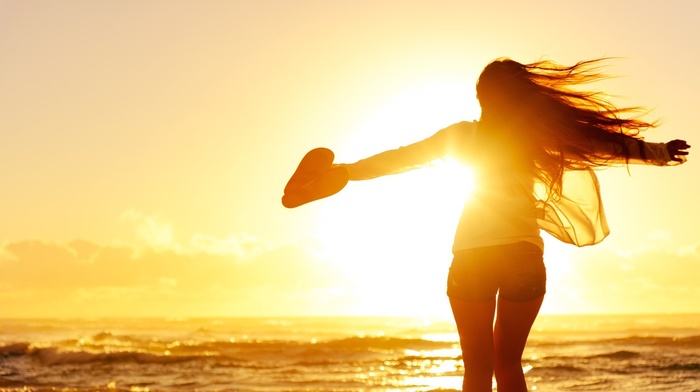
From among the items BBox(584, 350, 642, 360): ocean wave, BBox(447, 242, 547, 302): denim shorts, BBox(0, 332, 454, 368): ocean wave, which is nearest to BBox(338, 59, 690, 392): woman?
BBox(447, 242, 547, 302): denim shorts

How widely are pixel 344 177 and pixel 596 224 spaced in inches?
53.5

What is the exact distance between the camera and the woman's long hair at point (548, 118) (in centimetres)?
362

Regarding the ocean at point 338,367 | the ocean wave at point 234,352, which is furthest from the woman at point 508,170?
the ocean wave at point 234,352

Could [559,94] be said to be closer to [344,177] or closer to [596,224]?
[596,224]

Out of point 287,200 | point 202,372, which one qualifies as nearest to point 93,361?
point 202,372

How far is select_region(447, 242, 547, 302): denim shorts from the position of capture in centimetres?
352

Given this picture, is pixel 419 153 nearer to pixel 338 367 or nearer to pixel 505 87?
pixel 505 87

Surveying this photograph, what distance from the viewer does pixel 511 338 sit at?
3705 mm

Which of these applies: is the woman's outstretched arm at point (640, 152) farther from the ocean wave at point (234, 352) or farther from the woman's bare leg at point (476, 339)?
the ocean wave at point (234, 352)

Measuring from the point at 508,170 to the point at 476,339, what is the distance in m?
0.79

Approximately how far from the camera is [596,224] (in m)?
4.11

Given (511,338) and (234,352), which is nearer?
(511,338)

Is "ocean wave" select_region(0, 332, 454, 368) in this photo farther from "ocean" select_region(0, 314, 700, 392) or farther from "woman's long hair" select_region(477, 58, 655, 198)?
"woman's long hair" select_region(477, 58, 655, 198)

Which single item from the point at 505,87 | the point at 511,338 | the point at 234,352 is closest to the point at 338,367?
the point at 234,352
